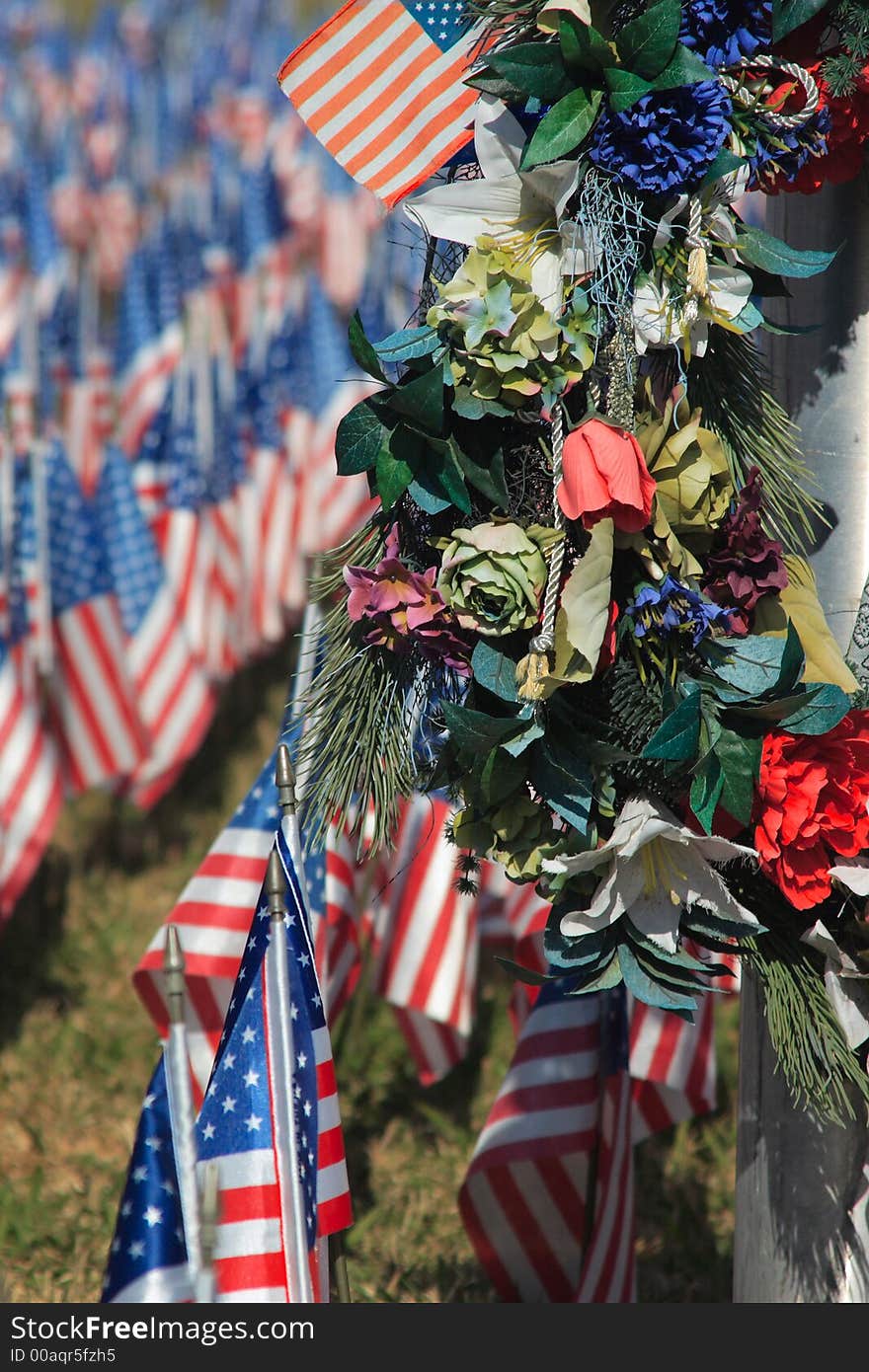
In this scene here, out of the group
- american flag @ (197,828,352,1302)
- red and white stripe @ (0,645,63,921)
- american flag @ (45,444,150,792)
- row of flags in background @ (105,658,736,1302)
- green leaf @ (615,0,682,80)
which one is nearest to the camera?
green leaf @ (615,0,682,80)

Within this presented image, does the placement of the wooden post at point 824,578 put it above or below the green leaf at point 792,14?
below

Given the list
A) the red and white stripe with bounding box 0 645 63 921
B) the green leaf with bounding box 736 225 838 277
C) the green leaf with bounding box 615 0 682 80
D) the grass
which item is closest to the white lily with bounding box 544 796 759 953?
the green leaf with bounding box 736 225 838 277

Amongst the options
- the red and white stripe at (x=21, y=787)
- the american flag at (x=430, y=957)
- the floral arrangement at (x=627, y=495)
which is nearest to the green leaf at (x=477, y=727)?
the floral arrangement at (x=627, y=495)

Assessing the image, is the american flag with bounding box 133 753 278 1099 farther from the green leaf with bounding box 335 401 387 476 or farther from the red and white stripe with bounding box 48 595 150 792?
the red and white stripe with bounding box 48 595 150 792

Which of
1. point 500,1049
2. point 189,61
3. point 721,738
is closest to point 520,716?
point 721,738

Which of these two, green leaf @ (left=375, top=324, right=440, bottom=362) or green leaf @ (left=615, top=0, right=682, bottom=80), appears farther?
green leaf @ (left=375, top=324, right=440, bottom=362)

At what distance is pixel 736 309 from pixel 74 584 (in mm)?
4815

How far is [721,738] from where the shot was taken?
2.25m

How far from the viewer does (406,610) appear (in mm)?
2309

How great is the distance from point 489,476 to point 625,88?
0.60m

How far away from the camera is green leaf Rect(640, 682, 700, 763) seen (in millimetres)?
2176

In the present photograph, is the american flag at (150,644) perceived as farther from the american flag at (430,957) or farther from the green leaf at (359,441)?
the green leaf at (359,441)

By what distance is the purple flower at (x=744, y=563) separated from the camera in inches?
90.1

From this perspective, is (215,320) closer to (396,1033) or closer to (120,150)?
(120,150)
